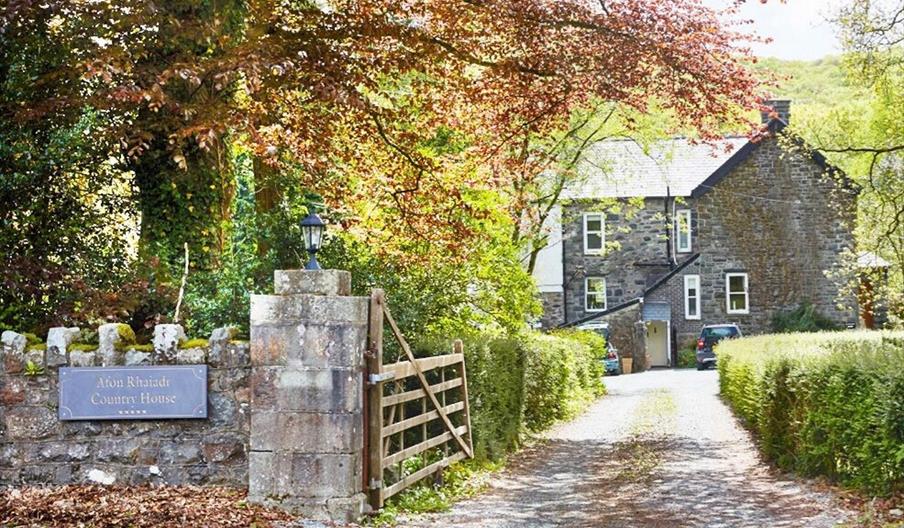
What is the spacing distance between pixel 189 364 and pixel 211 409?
1.50ft

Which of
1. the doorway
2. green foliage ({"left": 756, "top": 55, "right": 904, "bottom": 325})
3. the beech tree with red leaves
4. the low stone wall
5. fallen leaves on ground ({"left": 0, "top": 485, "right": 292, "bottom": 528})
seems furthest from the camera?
the doorway

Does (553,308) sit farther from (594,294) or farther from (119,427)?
(119,427)

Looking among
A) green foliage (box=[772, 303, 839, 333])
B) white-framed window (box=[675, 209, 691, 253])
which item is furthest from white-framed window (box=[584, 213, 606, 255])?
green foliage (box=[772, 303, 839, 333])

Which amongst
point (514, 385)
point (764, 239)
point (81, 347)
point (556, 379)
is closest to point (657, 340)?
point (764, 239)

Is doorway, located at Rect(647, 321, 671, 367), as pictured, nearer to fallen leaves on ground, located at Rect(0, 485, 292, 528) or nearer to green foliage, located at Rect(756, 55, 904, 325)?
green foliage, located at Rect(756, 55, 904, 325)

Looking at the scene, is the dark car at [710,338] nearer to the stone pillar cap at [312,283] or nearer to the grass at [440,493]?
the grass at [440,493]

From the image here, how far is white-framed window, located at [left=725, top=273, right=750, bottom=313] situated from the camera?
4641cm

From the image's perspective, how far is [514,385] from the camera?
60.4 ft

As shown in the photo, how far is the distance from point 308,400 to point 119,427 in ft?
6.28

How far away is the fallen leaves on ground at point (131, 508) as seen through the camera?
9.28 meters

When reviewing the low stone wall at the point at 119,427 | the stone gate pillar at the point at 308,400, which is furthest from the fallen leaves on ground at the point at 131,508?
the stone gate pillar at the point at 308,400

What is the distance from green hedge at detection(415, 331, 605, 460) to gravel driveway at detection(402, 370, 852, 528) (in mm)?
458

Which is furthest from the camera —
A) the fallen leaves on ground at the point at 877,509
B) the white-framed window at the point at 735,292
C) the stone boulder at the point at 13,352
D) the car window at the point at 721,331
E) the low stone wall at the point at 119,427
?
the white-framed window at the point at 735,292

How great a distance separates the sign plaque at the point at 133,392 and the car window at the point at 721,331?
3490cm
